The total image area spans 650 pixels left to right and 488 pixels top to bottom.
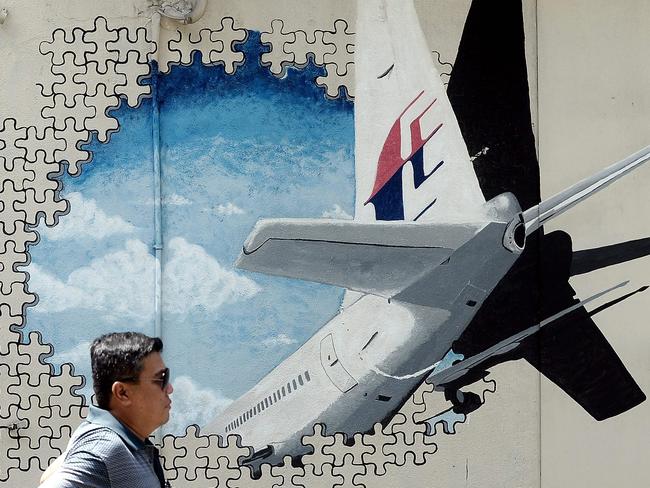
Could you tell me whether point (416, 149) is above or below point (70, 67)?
below

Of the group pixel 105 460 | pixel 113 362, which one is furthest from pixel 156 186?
pixel 105 460

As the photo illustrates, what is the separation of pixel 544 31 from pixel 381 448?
268 cm

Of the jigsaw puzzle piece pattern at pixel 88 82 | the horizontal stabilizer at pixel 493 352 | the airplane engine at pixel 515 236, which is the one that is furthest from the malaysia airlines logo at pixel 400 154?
the jigsaw puzzle piece pattern at pixel 88 82

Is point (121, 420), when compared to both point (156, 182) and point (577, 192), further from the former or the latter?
point (577, 192)

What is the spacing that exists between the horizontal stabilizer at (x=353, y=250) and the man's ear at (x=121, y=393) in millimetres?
2830

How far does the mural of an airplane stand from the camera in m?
5.76

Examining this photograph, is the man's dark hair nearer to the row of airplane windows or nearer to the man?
the man

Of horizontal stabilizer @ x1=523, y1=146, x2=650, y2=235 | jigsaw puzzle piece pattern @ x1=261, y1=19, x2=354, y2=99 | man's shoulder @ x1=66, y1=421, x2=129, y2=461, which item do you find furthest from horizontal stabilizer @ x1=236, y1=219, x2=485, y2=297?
man's shoulder @ x1=66, y1=421, x2=129, y2=461

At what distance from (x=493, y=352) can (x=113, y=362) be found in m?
3.39

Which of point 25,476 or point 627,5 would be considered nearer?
point 25,476

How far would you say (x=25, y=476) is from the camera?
569cm

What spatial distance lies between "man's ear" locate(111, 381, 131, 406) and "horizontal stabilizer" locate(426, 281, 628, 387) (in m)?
3.18

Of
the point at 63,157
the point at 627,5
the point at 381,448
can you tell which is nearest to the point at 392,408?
the point at 381,448

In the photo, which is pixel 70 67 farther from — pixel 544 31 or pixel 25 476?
pixel 544 31
